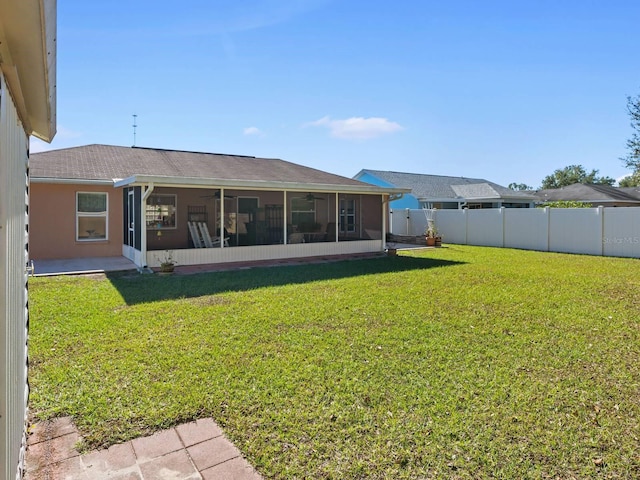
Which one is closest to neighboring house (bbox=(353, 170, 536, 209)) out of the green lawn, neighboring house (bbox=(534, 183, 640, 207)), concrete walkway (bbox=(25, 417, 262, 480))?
neighboring house (bbox=(534, 183, 640, 207))

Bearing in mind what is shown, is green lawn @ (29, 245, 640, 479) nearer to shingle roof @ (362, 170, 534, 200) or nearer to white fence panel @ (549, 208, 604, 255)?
white fence panel @ (549, 208, 604, 255)

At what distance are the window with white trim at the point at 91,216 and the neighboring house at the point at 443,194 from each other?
17962 millimetres

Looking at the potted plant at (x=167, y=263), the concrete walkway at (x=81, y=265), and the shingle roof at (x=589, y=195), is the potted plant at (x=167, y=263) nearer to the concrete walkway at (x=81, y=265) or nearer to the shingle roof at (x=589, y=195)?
the concrete walkway at (x=81, y=265)

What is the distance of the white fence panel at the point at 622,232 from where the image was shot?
13883 millimetres

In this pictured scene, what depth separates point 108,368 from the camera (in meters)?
4.17

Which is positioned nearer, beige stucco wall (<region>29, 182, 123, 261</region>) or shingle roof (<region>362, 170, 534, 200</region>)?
beige stucco wall (<region>29, 182, 123, 261</region>)

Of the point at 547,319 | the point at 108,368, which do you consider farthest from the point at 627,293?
the point at 108,368

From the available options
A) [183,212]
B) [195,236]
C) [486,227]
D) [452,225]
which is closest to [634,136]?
[486,227]

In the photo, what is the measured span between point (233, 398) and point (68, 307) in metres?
4.50

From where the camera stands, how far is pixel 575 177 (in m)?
63.2

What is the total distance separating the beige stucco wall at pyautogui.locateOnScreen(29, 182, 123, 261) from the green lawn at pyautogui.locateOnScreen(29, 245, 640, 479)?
493 centimetres

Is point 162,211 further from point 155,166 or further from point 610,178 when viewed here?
point 610,178

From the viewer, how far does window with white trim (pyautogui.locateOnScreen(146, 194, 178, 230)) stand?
12383mm

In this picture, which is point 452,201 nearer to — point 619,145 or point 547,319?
point 619,145
